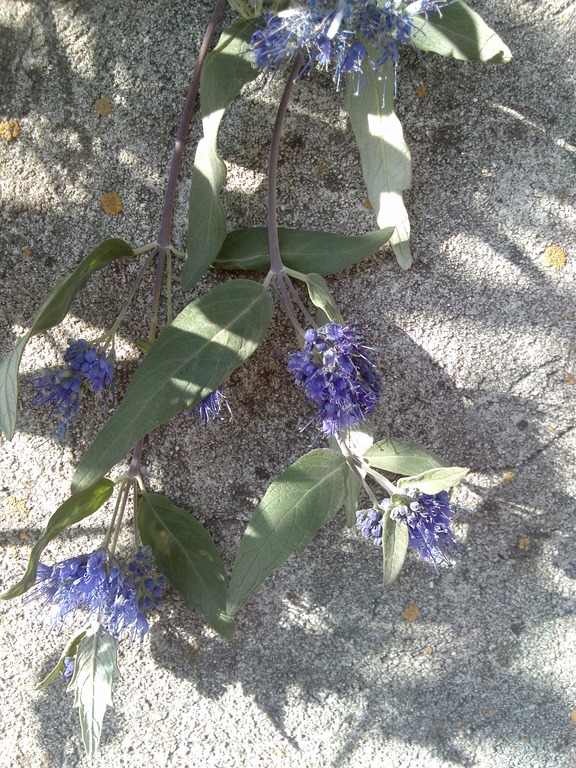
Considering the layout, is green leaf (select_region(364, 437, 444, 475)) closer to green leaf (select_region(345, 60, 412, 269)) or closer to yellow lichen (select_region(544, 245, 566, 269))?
green leaf (select_region(345, 60, 412, 269))

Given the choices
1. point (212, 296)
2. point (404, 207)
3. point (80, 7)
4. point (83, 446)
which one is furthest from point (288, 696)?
point (80, 7)

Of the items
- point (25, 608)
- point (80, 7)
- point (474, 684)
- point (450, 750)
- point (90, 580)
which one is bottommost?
point (450, 750)

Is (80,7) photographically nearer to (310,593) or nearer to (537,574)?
(310,593)

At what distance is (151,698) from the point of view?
1558mm

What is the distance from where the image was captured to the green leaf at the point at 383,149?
4.30 feet

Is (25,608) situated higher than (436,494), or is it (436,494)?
(436,494)

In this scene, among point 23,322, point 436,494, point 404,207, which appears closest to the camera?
point 436,494

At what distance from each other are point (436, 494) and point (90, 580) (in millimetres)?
661

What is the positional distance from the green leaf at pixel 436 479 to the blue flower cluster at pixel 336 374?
0.48 feet

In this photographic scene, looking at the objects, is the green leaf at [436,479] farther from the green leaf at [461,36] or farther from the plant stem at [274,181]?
the green leaf at [461,36]

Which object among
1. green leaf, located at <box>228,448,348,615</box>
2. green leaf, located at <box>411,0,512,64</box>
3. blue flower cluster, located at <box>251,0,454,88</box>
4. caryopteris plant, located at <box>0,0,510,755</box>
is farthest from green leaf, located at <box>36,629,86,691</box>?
green leaf, located at <box>411,0,512,64</box>

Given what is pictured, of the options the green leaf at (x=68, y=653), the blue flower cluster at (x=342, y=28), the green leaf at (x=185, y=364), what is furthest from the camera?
the green leaf at (x=68, y=653)

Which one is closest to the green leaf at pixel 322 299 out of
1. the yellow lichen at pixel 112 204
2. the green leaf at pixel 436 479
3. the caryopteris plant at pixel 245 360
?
the caryopteris plant at pixel 245 360

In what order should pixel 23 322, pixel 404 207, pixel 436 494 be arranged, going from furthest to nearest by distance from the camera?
pixel 23 322
pixel 404 207
pixel 436 494
